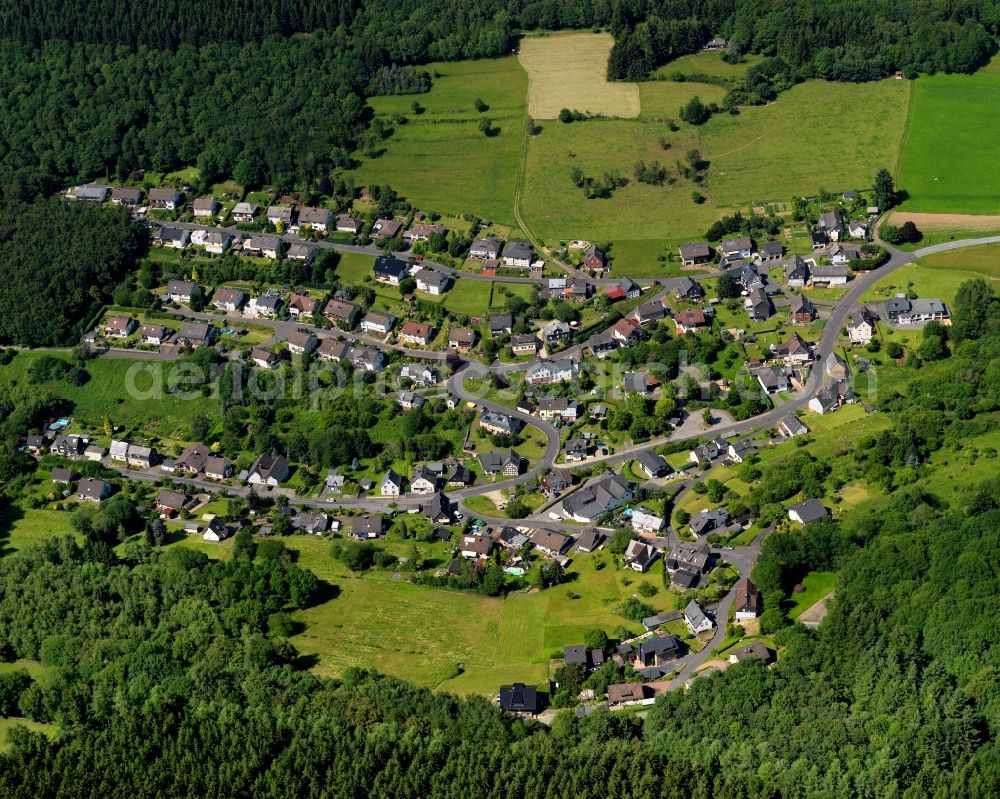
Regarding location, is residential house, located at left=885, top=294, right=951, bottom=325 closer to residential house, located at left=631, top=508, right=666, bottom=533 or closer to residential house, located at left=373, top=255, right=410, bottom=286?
residential house, located at left=631, top=508, right=666, bottom=533

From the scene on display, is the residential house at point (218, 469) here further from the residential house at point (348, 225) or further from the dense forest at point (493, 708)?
the residential house at point (348, 225)

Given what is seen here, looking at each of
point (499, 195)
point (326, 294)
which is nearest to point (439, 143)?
point (499, 195)

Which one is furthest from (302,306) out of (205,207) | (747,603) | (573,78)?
(747,603)

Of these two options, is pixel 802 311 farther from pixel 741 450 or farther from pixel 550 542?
pixel 550 542

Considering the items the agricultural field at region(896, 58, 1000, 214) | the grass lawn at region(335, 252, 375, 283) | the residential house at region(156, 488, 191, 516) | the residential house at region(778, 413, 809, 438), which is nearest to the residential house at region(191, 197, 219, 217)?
the grass lawn at region(335, 252, 375, 283)

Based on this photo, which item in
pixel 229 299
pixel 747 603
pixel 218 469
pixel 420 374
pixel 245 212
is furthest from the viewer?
pixel 245 212

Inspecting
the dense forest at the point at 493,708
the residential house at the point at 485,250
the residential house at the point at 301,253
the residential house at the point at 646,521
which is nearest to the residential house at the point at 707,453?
the residential house at the point at 646,521
